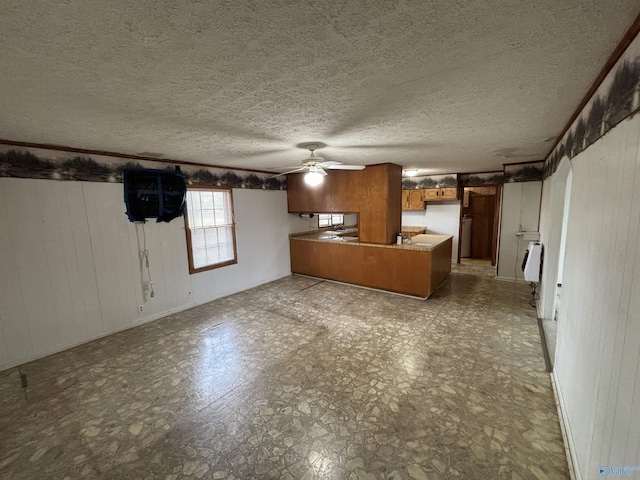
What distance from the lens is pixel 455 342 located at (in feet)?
10.0

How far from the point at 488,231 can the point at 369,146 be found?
5999 millimetres

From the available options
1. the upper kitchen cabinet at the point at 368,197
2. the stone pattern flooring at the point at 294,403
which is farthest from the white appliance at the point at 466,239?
the stone pattern flooring at the point at 294,403

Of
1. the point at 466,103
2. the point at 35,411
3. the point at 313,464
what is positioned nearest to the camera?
the point at 313,464

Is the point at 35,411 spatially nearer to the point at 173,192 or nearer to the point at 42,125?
the point at 42,125

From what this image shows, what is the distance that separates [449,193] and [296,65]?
20.9 feet

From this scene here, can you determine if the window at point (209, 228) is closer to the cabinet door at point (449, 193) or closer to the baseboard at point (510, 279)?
the cabinet door at point (449, 193)

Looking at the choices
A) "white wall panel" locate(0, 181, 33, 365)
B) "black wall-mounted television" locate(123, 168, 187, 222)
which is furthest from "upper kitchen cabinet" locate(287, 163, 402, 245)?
"white wall panel" locate(0, 181, 33, 365)

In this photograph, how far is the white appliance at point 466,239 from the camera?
7.49 metres

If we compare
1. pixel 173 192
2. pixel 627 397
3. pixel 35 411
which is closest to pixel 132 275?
pixel 173 192

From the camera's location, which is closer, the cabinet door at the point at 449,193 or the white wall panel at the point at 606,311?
the white wall panel at the point at 606,311

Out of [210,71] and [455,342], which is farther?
[455,342]

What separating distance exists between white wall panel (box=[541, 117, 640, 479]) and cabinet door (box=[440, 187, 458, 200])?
193 inches

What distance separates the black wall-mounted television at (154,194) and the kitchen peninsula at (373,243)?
2527mm

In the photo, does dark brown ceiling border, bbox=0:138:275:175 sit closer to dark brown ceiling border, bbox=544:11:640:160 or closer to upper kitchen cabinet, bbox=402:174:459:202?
dark brown ceiling border, bbox=544:11:640:160
